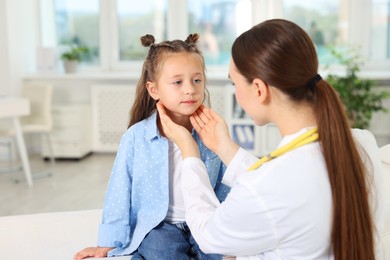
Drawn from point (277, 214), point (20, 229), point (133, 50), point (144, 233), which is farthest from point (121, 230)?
point (133, 50)

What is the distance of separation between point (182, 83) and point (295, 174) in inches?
27.0

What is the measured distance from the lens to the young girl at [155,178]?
1651 millimetres

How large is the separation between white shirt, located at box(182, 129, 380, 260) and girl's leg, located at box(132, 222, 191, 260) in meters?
0.41

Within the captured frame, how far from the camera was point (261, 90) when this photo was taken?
113cm

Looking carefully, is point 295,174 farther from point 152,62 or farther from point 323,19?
point 323,19

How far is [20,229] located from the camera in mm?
1865

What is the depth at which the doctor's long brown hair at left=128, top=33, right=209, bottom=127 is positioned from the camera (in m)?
1.71

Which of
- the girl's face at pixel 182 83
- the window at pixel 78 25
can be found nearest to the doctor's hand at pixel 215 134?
the girl's face at pixel 182 83

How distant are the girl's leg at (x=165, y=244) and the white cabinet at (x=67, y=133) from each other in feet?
12.0

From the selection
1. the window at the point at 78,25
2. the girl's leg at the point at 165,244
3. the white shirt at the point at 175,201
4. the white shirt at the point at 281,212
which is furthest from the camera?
the window at the point at 78,25

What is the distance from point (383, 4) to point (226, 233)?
472cm

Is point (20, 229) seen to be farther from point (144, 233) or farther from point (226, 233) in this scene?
point (226, 233)

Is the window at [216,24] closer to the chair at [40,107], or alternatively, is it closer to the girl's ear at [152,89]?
the chair at [40,107]

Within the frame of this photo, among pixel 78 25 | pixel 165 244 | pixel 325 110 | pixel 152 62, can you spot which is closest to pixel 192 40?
pixel 152 62
